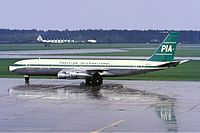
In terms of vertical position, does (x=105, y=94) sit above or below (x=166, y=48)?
below

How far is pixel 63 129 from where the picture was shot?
31938mm

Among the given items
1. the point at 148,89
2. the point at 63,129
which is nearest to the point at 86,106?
the point at 63,129

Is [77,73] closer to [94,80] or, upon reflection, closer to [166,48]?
[94,80]

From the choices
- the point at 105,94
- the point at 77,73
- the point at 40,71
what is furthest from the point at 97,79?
the point at 105,94

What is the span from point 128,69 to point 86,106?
21563 millimetres

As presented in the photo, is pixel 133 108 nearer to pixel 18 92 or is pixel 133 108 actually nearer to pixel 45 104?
pixel 45 104

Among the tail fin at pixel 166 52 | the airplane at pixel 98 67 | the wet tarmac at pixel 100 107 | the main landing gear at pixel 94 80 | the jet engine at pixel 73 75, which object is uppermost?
the tail fin at pixel 166 52

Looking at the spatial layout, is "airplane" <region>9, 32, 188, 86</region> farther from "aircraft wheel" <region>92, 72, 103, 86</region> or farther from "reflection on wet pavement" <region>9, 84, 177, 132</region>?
"reflection on wet pavement" <region>9, 84, 177, 132</region>

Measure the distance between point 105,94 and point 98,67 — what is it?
11873mm

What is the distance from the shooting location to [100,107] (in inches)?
1662

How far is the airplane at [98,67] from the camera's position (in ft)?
205

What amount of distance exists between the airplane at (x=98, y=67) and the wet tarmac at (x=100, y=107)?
1357 millimetres

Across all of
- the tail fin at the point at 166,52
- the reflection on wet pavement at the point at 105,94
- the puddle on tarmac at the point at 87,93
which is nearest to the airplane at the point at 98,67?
the tail fin at the point at 166,52

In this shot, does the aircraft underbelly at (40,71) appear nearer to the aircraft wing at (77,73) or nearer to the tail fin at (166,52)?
the aircraft wing at (77,73)
